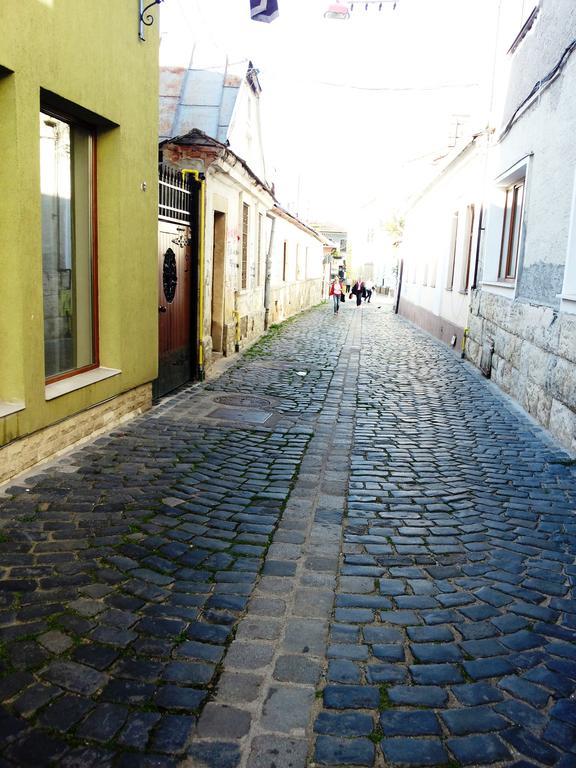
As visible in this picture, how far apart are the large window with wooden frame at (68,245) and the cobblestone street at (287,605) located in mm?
921

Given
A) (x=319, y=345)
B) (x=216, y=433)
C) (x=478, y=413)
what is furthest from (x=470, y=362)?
(x=216, y=433)

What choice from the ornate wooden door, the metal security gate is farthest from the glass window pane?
the ornate wooden door

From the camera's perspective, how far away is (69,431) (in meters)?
5.74

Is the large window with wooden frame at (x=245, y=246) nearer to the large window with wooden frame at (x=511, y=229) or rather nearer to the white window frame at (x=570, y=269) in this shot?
the large window with wooden frame at (x=511, y=229)

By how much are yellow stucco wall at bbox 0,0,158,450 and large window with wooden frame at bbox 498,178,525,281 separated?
6434 mm

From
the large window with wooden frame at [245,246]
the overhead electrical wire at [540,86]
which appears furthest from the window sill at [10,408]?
the large window with wooden frame at [245,246]

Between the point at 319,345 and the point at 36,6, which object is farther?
the point at 319,345

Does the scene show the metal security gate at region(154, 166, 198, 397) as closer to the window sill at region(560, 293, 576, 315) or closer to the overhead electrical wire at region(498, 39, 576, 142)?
the window sill at region(560, 293, 576, 315)

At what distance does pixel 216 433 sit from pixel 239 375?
12.3 ft

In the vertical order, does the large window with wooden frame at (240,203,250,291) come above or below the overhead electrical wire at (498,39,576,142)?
below

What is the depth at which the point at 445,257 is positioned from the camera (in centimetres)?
1838

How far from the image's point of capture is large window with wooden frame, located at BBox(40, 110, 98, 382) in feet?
18.6

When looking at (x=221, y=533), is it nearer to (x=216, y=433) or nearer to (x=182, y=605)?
(x=182, y=605)

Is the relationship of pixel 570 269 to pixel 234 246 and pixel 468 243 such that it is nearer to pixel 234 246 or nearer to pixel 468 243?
pixel 234 246
